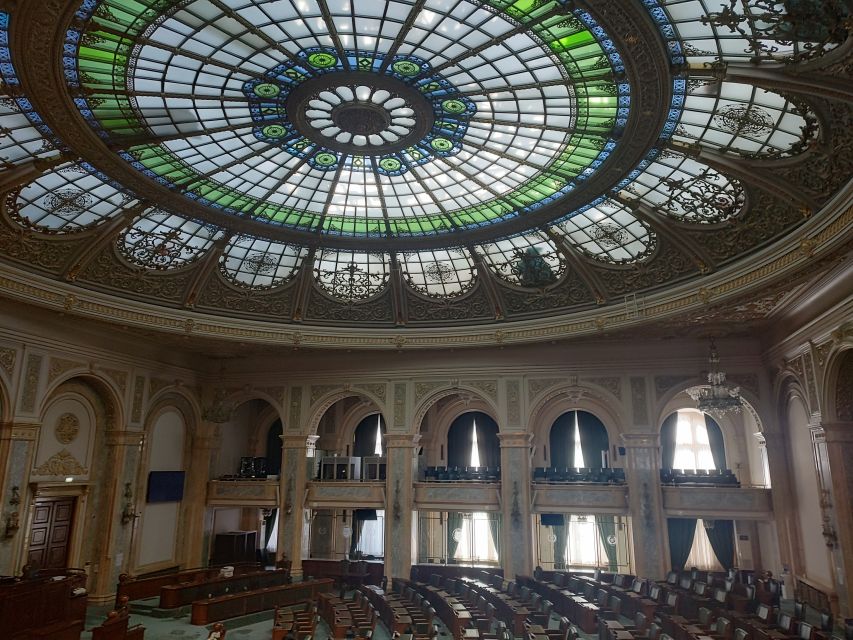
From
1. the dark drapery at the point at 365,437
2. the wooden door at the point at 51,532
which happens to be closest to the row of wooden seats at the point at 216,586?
the wooden door at the point at 51,532

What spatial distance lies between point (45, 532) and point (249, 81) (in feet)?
47.0

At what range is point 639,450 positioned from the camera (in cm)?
2025

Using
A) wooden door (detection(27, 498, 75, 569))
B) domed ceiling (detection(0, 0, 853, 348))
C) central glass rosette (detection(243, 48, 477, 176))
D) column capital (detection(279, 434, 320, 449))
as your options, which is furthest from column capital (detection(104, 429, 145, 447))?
central glass rosette (detection(243, 48, 477, 176))

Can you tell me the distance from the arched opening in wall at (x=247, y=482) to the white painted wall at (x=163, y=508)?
1552 millimetres

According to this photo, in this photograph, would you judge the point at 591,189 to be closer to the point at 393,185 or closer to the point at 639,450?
the point at 393,185

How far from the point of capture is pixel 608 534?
A: 24.5 m

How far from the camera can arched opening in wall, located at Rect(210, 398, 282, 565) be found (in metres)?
22.9

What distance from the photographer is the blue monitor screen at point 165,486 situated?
21.0 metres

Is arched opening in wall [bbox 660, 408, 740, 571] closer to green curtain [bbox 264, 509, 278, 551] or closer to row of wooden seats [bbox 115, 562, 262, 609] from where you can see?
row of wooden seats [bbox 115, 562, 262, 609]

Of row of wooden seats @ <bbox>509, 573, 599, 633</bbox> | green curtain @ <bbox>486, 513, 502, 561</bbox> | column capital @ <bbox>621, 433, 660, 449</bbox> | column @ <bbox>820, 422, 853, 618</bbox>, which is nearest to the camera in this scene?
column @ <bbox>820, 422, 853, 618</bbox>

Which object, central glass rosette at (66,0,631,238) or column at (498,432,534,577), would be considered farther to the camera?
column at (498,432,534,577)

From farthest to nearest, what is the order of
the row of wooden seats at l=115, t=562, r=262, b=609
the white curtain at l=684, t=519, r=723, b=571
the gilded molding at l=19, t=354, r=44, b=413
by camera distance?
the white curtain at l=684, t=519, r=723, b=571
the row of wooden seats at l=115, t=562, r=262, b=609
the gilded molding at l=19, t=354, r=44, b=413

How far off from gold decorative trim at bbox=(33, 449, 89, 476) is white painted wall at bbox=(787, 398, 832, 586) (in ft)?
68.2

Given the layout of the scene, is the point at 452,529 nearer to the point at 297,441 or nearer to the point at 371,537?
the point at 371,537
